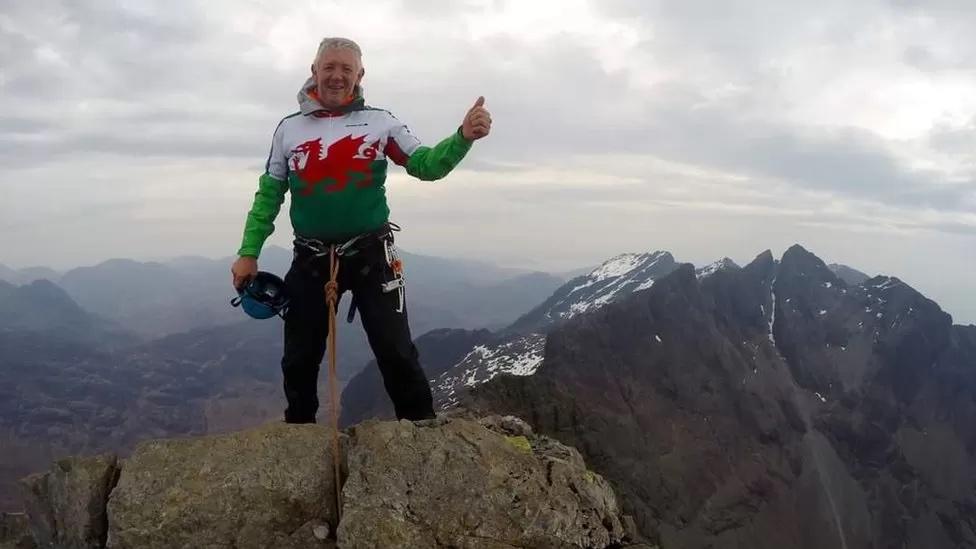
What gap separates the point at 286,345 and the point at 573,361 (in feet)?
611

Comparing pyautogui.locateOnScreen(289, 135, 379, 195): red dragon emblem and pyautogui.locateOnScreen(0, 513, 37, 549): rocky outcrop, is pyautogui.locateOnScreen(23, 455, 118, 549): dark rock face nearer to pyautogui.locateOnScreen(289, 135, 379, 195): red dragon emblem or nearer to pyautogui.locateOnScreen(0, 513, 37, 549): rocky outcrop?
pyautogui.locateOnScreen(0, 513, 37, 549): rocky outcrop

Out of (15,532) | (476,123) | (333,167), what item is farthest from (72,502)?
(476,123)

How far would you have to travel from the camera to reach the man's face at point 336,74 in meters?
9.95

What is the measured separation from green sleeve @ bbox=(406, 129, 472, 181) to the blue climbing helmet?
287 cm

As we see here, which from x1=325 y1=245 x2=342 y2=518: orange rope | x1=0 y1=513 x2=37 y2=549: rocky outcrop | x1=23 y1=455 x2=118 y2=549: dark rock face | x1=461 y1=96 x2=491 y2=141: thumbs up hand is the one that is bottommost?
x1=0 y1=513 x2=37 y2=549: rocky outcrop

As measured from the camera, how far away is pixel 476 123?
9.37 meters

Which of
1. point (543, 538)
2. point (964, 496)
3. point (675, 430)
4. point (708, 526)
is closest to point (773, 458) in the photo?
point (675, 430)

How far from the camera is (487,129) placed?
939 centimetres

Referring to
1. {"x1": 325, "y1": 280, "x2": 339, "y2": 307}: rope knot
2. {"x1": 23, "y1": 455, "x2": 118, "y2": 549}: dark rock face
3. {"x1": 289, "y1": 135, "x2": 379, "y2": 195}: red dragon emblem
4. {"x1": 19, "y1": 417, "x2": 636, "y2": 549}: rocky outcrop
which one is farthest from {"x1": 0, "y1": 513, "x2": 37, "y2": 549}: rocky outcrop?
{"x1": 289, "y1": 135, "x2": 379, "y2": 195}: red dragon emblem

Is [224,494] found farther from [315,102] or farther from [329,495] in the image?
[315,102]

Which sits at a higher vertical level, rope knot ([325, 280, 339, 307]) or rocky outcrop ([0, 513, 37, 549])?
rope knot ([325, 280, 339, 307])

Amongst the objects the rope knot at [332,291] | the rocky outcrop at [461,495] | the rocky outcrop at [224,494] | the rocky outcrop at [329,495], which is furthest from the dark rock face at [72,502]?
the rope knot at [332,291]

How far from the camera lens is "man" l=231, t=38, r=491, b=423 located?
397 inches

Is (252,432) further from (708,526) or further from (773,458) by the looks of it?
(773,458)
